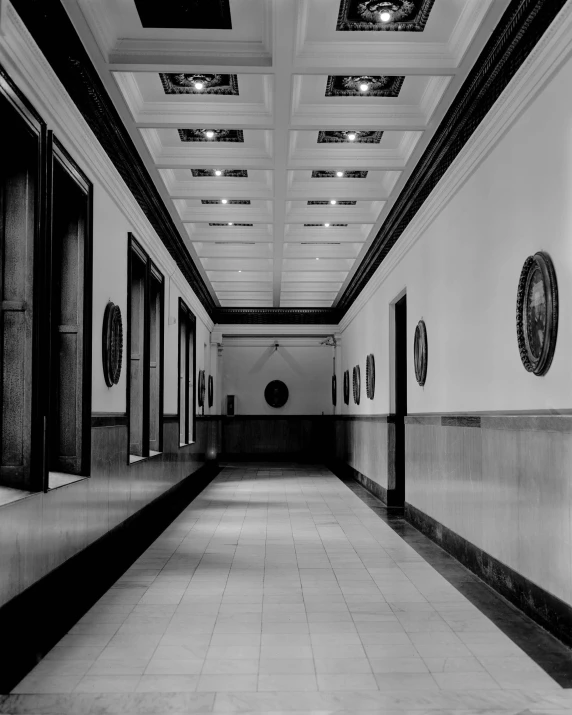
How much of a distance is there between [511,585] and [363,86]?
385 cm

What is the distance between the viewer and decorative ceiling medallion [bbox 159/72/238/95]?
594 cm

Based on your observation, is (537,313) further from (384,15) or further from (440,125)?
(440,125)

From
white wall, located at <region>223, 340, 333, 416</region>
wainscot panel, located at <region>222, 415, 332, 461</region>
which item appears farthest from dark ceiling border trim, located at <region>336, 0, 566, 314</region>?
wainscot panel, located at <region>222, 415, 332, 461</region>

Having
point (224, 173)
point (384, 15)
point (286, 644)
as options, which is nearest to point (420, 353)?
point (224, 173)

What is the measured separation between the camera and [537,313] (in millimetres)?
4676

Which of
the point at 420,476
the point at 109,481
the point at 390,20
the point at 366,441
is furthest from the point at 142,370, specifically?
the point at 366,441

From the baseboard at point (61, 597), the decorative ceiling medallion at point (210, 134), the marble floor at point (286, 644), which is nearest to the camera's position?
the marble floor at point (286, 644)

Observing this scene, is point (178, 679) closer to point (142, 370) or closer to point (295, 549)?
point (295, 549)

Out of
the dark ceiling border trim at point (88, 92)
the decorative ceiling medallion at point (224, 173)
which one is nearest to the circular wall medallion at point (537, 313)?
the dark ceiling border trim at point (88, 92)

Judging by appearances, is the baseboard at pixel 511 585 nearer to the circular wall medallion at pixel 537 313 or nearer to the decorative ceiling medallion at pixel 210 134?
the circular wall medallion at pixel 537 313

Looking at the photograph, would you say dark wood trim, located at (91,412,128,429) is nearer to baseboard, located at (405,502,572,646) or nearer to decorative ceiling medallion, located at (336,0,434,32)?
baseboard, located at (405,502,572,646)

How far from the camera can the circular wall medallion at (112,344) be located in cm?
634

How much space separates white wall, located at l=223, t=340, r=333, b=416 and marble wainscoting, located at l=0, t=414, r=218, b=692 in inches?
415

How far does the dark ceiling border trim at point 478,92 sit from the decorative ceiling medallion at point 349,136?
50 centimetres
